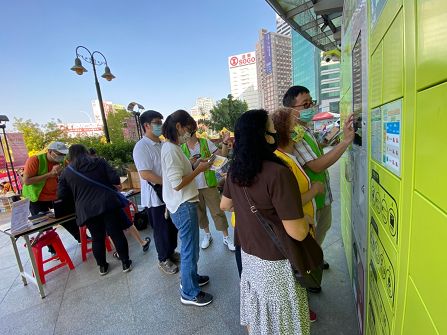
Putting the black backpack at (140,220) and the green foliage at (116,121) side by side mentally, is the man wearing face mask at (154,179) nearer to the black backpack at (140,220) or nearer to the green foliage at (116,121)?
the black backpack at (140,220)

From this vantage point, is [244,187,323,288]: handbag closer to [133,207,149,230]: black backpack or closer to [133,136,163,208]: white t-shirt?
[133,136,163,208]: white t-shirt

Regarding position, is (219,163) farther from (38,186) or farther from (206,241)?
(38,186)

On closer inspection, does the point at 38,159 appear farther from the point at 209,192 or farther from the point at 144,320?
the point at 144,320

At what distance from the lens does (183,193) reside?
1.91 metres

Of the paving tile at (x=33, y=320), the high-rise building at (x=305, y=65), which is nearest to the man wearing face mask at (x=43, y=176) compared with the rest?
the paving tile at (x=33, y=320)

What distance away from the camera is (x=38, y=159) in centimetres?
295

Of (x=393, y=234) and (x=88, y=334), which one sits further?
(x=88, y=334)

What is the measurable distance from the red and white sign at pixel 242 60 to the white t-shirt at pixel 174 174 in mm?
63833

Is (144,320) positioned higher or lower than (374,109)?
lower

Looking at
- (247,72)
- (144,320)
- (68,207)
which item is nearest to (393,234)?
(144,320)

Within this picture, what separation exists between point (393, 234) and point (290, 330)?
0.82 m

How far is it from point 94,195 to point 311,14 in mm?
4237

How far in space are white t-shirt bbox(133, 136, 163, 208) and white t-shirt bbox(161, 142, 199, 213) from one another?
0.48 metres

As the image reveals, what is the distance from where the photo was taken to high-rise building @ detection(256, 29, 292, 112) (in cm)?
4547
